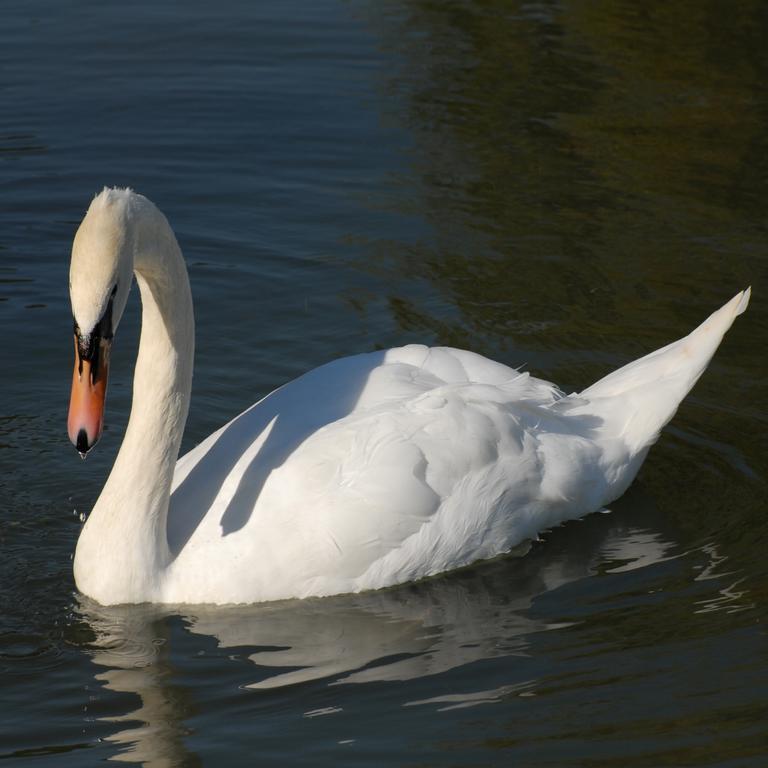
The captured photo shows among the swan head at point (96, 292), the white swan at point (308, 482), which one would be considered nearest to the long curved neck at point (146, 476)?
the white swan at point (308, 482)

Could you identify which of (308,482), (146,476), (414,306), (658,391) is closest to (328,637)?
(308,482)

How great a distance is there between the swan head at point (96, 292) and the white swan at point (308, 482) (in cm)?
→ 31

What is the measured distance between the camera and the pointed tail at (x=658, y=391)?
803cm

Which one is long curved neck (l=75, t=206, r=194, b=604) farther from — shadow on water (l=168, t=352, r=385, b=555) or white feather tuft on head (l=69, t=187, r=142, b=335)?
white feather tuft on head (l=69, t=187, r=142, b=335)

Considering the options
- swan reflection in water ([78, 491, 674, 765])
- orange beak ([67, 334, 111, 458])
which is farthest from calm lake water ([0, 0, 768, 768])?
orange beak ([67, 334, 111, 458])

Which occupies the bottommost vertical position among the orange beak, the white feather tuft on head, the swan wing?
the swan wing

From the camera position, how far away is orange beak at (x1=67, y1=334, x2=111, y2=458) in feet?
20.0

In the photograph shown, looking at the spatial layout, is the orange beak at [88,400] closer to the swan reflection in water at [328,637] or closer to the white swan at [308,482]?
the white swan at [308,482]

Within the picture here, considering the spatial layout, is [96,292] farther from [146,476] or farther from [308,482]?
[308,482]

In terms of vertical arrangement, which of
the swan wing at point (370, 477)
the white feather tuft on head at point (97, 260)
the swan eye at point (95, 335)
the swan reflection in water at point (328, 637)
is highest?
the white feather tuft on head at point (97, 260)

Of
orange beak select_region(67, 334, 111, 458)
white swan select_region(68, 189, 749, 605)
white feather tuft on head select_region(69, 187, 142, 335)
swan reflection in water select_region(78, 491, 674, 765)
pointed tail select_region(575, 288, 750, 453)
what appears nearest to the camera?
white feather tuft on head select_region(69, 187, 142, 335)

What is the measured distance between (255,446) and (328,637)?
995mm

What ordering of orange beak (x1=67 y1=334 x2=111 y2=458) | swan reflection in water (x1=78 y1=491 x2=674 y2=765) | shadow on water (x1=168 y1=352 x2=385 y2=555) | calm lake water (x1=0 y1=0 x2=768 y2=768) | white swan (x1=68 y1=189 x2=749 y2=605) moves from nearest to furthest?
orange beak (x1=67 y1=334 x2=111 y2=458) → calm lake water (x1=0 y1=0 x2=768 y2=768) → swan reflection in water (x1=78 y1=491 x2=674 y2=765) → white swan (x1=68 y1=189 x2=749 y2=605) → shadow on water (x1=168 y1=352 x2=385 y2=555)

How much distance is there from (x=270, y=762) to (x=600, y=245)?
607 centimetres
